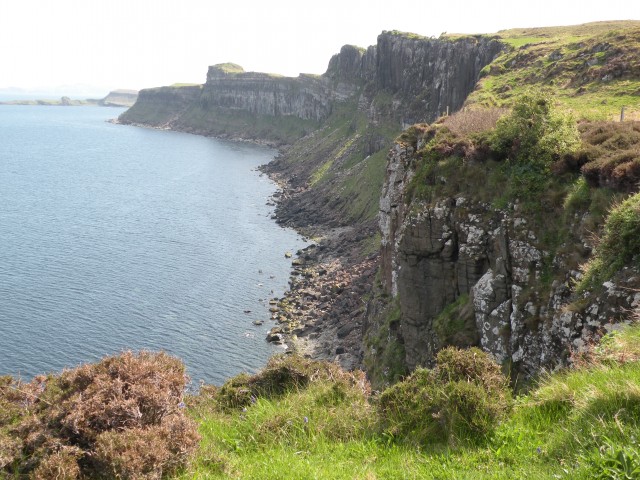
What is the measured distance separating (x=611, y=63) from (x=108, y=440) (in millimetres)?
62839

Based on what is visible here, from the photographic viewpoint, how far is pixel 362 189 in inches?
4902

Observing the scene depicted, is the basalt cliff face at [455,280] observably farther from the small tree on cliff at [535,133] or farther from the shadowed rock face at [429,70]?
the small tree on cliff at [535,133]

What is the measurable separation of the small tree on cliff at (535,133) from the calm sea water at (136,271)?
3343 cm

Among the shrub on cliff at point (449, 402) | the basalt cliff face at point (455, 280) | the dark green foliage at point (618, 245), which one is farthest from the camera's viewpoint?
the basalt cliff face at point (455, 280)

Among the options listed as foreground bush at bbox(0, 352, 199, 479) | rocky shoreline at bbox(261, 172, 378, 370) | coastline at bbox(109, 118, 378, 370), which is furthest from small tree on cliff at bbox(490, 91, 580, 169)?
foreground bush at bbox(0, 352, 199, 479)

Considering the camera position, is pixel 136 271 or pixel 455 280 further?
pixel 136 271

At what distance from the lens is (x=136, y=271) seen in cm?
8475

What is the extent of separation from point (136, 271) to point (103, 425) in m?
77.4

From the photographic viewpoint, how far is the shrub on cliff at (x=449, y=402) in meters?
11.8

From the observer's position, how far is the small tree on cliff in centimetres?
3222

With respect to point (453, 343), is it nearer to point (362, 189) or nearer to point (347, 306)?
point (347, 306)

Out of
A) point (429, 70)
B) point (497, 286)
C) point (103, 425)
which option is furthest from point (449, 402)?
point (429, 70)

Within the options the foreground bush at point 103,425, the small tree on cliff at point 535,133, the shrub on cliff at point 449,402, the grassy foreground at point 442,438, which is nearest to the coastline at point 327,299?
the small tree on cliff at point 535,133

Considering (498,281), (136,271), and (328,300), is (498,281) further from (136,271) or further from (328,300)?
(136,271)
